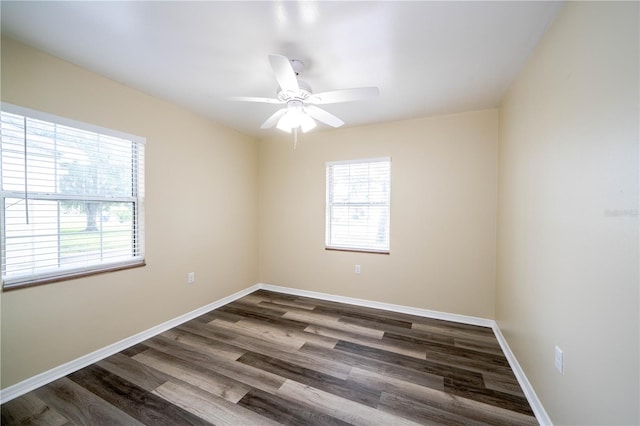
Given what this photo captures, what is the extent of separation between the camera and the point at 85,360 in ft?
6.64

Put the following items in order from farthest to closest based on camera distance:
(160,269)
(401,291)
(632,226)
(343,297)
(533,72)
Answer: (343,297) → (401,291) → (160,269) → (533,72) → (632,226)

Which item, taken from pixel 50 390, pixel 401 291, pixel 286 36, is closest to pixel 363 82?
pixel 286 36

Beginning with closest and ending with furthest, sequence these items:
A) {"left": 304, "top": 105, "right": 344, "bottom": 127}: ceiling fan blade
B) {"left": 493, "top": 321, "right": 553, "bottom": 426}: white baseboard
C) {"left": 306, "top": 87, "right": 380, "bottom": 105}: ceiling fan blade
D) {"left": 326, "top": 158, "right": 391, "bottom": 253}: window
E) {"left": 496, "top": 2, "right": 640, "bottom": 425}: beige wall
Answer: {"left": 496, "top": 2, "right": 640, "bottom": 425}: beige wall → {"left": 493, "top": 321, "right": 553, "bottom": 426}: white baseboard → {"left": 306, "top": 87, "right": 380, "bottom": 105}: ceiling fan blade → {"left": 304, "top": 105, "right": 344, "bottom": 127}: ceiling fan blade → {"left": 326, "top": 158, "right": 391, "bottom": 253}: window

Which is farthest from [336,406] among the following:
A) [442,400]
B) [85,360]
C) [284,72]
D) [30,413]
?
[284,72]

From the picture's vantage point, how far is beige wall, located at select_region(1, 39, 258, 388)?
1.75 metres

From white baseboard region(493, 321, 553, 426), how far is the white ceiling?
7.75ft

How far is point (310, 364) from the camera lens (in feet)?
6.81

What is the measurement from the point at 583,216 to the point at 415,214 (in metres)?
1.88

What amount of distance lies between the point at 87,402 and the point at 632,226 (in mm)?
3113

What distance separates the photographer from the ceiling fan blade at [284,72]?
4.61 ft

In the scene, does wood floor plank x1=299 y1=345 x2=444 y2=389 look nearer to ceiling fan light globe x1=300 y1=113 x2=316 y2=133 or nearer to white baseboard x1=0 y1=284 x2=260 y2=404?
white baseboard x1=0 y1=284 x2=260 y2=404

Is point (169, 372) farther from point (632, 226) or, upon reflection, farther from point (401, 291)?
point (632, 226)

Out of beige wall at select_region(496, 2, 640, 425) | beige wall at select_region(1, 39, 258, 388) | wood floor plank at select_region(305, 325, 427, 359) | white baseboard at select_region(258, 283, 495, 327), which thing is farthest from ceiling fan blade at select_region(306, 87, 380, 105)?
white baseboard at select_region(258, 283, 495, 327)

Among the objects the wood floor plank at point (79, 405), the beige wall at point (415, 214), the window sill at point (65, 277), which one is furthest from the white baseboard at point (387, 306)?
the wood floor plank at point (79, 405)
